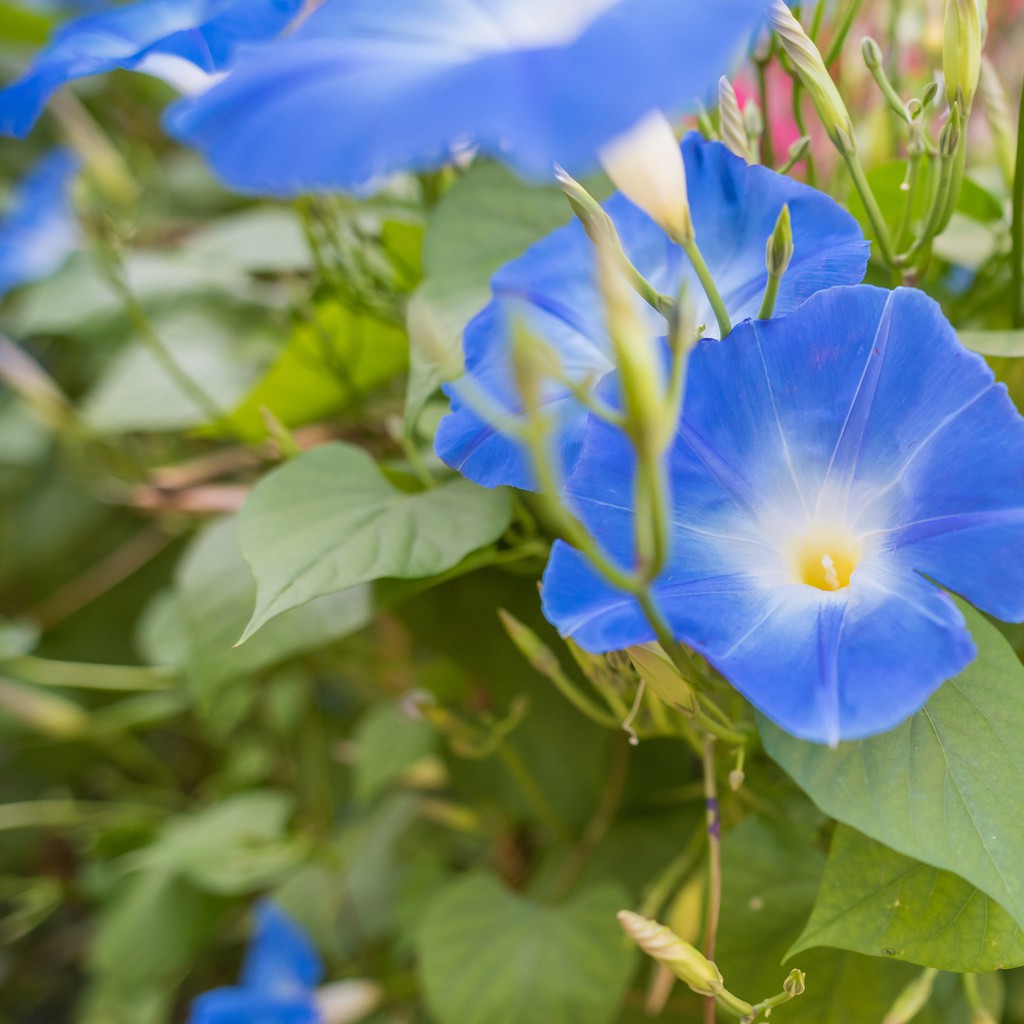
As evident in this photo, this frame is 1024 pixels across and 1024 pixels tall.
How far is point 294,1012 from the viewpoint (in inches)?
25.8

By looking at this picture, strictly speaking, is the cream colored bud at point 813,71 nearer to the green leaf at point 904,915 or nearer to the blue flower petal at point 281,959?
the green leaf at point 904,915

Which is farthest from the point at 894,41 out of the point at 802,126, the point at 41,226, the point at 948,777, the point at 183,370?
the point at 41,226

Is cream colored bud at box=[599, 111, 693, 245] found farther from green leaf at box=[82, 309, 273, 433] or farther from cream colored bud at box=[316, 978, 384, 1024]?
cream colored bud at box=[316, 978, 384, 1024]

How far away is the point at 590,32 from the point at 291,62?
8 centimetres

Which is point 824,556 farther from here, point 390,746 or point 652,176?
point 390,746

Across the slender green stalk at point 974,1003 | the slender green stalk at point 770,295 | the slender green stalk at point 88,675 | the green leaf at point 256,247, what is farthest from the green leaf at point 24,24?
the slender green stalk at point 974,1003

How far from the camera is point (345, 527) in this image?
1.32ft

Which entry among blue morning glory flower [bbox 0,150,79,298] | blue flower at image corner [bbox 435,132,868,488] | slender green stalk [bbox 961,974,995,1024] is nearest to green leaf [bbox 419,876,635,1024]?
slender green stalk [bbox 961,974,995,1024]

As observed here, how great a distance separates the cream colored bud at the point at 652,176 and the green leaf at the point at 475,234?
0.12 m

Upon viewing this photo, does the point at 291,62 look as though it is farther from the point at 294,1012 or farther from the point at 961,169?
the point at 294,1012

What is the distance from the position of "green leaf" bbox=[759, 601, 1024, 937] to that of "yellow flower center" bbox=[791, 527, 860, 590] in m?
0.05

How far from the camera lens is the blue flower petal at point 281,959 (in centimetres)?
72

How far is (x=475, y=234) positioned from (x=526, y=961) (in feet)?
1.16

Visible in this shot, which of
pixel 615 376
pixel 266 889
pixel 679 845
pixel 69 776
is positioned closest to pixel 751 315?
pixel 615 376
